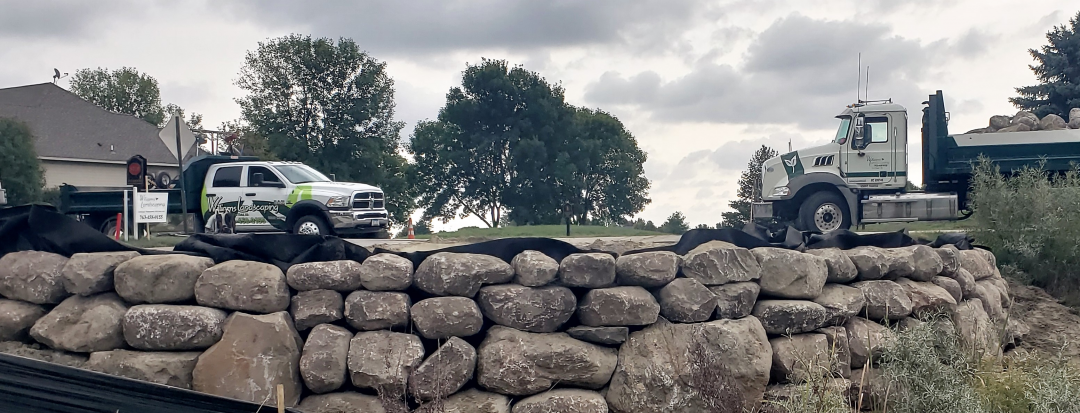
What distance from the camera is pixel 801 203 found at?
1617 cm

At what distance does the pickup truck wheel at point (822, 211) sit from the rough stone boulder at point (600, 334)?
12.2 metres

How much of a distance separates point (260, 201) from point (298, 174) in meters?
0.86

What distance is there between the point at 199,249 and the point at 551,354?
2149 millimetres

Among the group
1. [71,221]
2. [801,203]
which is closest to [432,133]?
[801,203]

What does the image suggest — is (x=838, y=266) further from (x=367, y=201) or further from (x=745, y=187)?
(x=745, y=187)

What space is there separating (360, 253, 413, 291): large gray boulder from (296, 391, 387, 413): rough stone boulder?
58 cm

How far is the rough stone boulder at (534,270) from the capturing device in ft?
14.8

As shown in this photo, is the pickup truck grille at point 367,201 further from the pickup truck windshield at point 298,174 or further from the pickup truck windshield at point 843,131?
the pickup truck windshield at point 843,131

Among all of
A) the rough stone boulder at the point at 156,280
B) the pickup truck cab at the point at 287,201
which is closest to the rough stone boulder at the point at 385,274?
the rough stone boulder at the point at 156,280

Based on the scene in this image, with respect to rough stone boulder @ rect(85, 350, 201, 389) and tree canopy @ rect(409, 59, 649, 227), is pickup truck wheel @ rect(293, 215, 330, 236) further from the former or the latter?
tree canopy @ rect(409, 59, 649, 227)

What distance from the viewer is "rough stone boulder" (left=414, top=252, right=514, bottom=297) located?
446 centimetres


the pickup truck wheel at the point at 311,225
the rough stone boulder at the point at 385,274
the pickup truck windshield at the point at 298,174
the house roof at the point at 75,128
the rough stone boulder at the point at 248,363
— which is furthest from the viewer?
the house roof at the point at 75,128

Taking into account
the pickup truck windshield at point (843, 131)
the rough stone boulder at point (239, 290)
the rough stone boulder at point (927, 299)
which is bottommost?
the rough stone boulder at point (927, 299)

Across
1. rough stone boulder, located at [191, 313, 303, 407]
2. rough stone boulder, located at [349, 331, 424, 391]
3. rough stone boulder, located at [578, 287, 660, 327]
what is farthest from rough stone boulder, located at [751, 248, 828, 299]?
rough stone boulder, located at [191, 313, 303, 407]
